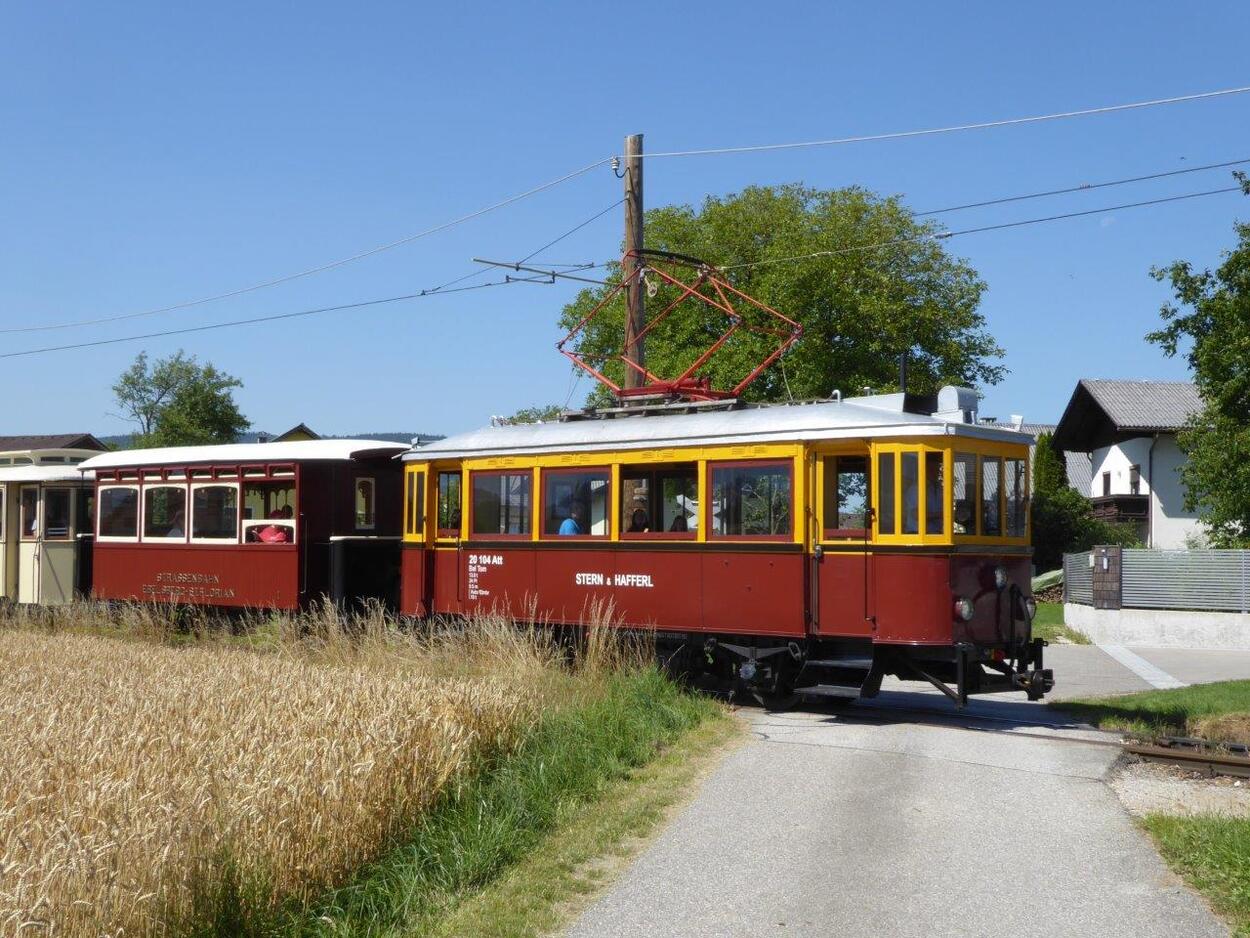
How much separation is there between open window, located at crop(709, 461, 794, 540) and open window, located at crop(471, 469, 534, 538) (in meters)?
2.59

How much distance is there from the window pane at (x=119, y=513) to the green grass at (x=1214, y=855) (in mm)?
15745

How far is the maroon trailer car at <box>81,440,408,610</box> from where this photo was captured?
698 inches

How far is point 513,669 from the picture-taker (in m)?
11.9

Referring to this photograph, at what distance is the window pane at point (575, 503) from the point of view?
47.5 feet

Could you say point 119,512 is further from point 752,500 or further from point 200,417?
point 200,417

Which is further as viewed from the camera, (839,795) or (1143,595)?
(1143,595)

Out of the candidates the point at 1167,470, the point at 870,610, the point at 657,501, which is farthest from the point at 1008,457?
the point at 1167,470

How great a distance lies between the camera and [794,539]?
12.9m

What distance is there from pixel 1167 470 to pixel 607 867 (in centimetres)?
3246

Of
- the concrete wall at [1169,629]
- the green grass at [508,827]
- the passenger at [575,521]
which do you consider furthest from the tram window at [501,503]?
the concrete wall at [1169,629]

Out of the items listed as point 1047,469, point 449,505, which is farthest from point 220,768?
point 1047,469

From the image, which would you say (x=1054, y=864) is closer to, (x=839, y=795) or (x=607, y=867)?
(x=839, y=795)

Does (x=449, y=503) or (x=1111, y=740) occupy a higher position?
(x=449, y=503)

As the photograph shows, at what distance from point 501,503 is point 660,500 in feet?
7.63
